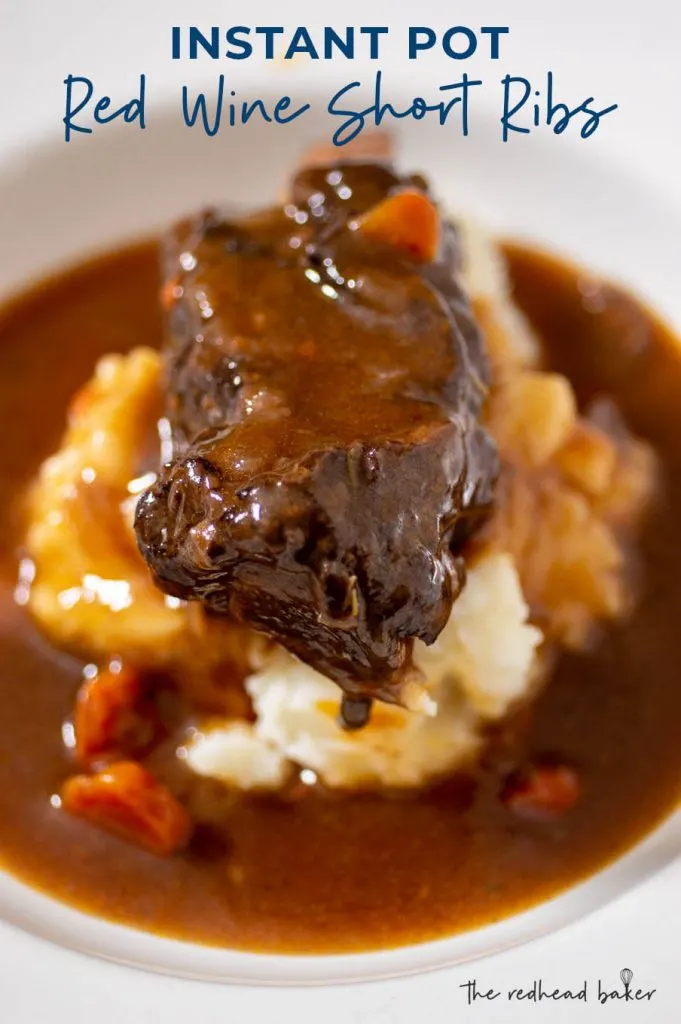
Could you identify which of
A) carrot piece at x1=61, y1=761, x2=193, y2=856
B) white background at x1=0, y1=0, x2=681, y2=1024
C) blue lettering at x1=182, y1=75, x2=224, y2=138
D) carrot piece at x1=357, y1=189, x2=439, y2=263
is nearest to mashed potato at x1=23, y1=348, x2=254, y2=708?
carrot piece at x1=61, y1=761, x2=193, y2=856

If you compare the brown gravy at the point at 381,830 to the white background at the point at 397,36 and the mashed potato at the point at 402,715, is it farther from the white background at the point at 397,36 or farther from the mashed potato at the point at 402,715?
the white background at the point at 397,36

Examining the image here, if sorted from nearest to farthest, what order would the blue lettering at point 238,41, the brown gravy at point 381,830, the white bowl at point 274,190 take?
the brown gravy at point 381,830, the white bowl at point 274,190, the blue lettering at point 238,41

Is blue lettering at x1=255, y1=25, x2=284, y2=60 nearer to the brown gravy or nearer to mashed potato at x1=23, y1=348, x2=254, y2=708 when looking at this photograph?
mashed potato at x1=23, y1=348, x2=254, y2=708

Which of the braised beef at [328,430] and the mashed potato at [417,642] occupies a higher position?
the braised beef at [328,430]

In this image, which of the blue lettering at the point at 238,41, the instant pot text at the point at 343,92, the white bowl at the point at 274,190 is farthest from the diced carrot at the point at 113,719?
the blue lettering at the point at 238,41

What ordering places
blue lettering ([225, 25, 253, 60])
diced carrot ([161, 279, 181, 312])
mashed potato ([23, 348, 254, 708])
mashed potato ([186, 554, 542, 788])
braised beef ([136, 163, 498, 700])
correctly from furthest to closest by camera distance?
1. blue lettering ([225, 25, 253, 60])
2. mashed potato ([23, 348, 254, 708])
3. diced carrot ([161, 279, 181, 312])
4. mashed potato ([186, 554, 542, 788])
5. braised beef ([136, 163, 498, 700])
